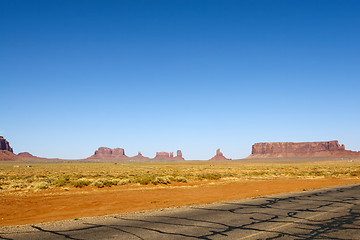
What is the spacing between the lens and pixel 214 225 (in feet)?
30.6

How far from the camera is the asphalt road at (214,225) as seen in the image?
26.3 feet

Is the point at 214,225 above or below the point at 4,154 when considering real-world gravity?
below

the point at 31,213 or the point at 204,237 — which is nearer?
the point at 204,237

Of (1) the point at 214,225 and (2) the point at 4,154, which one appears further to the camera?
(2) the point at 4,154

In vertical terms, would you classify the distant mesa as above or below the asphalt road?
above

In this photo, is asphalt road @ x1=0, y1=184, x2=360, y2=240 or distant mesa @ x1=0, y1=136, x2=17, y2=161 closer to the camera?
asphalt road @ x1=0, y1=184, x2=360, y2=240

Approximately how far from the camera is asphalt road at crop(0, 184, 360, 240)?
8.02 m

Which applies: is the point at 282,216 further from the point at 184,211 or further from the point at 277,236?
the point at 184,211

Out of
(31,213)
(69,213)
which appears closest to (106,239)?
(69,213)

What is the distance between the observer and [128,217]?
11125 millimetres

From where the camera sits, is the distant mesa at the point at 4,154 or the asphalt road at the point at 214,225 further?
the distant mesa at the point at 4,154

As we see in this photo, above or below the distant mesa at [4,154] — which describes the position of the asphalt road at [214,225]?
below

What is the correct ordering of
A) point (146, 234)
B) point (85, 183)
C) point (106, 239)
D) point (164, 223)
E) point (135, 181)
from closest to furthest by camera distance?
point (106, 239) → point (146, 234) → point (164, 223) → point (85, 183) → point (135, 181)

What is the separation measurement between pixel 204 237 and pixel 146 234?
5.77 feet
